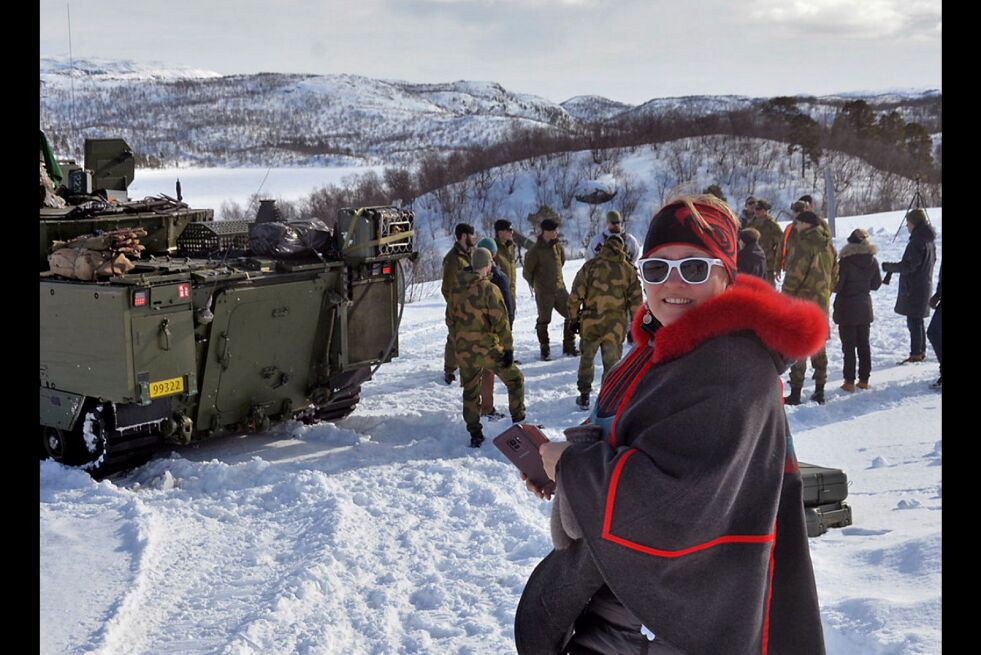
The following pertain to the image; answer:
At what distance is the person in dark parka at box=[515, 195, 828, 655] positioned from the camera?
2.08m

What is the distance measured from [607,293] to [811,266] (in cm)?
196

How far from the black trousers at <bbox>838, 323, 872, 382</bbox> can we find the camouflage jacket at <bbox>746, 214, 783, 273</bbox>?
2782mm

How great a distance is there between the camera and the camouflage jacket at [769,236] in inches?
484

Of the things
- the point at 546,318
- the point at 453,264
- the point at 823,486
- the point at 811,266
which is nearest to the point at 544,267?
the point at 546,318

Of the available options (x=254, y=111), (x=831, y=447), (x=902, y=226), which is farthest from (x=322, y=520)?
(x=254, y=111)

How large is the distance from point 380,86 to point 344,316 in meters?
184

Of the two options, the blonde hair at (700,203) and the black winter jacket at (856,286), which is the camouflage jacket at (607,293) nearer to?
the black winter jacket at (856,286)

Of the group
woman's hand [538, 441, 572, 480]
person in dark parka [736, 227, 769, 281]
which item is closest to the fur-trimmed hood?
person in dark parka [736, 227, 769, 281]

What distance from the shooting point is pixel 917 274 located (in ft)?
33.7

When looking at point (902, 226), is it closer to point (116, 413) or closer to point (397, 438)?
point (397, 438)

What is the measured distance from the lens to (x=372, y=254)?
869 centimetres

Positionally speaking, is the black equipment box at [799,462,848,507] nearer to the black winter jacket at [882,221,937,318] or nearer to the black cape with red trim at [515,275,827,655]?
the black cape with red trim at [515,275,827,655]

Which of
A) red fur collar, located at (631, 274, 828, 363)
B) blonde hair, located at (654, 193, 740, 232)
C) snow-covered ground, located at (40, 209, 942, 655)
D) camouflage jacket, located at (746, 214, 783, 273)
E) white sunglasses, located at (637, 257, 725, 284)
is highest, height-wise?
camouflage jacket, located at (746, 214, 783, 273)

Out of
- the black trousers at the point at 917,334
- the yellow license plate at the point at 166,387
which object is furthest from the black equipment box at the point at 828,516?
the black trousers at the point at 917,334
